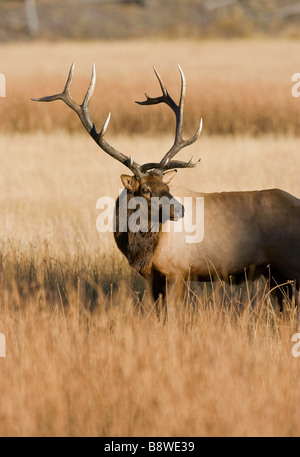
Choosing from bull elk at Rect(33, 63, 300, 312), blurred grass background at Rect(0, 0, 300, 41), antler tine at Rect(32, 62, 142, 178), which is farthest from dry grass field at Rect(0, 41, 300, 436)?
blurred grass background at Rect(0, 0, 300, 41)

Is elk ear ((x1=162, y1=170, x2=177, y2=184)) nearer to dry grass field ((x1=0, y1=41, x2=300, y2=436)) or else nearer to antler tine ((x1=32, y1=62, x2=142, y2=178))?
antler tine ((x1=32, y1=62, x2=142, y2=178))

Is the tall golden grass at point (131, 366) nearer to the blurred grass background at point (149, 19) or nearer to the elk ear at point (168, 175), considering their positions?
the elk ear at point (168, 175)

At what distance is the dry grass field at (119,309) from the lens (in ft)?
11.7

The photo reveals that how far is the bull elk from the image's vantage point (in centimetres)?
491

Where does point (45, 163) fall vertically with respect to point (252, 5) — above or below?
below

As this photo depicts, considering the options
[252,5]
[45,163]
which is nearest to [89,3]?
[252,5]

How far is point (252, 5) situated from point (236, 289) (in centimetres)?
3774

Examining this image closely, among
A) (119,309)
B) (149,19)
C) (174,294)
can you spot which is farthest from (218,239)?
(149,19)

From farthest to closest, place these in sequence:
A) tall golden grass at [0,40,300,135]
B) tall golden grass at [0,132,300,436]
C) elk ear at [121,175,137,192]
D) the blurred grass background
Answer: the blurred grass background
tall golden grass at [0,40,300,135]
elk ear at [121,175,137,192]
tall golden grass at [0,132,300,436]

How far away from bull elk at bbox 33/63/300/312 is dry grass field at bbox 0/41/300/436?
213 mm

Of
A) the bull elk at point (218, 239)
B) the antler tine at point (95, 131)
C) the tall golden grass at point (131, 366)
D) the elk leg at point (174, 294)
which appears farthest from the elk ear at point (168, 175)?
the tall golden grass at point (131, 366)

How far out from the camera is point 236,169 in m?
10.9

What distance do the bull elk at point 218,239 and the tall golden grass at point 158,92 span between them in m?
A: 10.4
